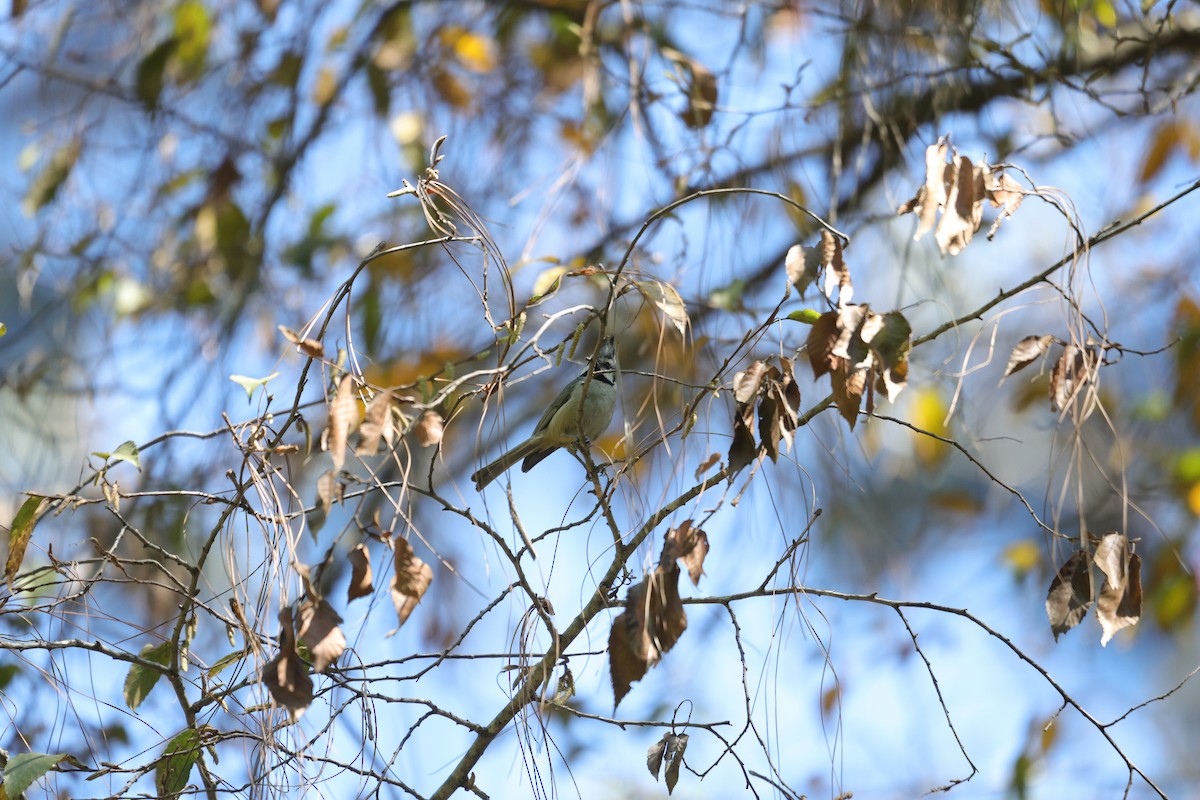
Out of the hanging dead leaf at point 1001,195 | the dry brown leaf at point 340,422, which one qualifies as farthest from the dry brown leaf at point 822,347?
the dry brown leaf at point 340,422

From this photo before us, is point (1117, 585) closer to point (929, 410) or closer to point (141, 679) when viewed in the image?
point (141, 679)

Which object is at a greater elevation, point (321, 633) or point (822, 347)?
point (822, 347)

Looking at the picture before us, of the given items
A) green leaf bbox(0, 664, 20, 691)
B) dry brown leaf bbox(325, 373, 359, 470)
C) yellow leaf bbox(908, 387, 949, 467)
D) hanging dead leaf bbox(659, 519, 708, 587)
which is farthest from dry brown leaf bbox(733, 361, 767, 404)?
yellow leaf bbox(908, 387, 949, 467)

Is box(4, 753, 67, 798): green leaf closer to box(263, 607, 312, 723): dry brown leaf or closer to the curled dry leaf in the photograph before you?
box(263, 607, 312, 723): dry brown leaf

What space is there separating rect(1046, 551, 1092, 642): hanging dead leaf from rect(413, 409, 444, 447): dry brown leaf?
1.06m

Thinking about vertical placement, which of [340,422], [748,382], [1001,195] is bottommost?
[340,422]

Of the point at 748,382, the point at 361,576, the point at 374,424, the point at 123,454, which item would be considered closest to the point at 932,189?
the point at 748,382

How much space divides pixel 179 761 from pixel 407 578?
667mm

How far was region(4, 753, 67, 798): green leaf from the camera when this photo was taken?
176 centimetres

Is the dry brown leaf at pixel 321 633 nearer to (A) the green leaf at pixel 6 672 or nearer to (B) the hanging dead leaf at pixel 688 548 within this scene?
(B) the hanging dead leaf at pixel 688 548

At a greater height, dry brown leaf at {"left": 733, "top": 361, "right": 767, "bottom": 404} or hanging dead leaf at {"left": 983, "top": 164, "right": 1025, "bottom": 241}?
hanging dead leaf at {"left": 983, "top": 164, "right": 1025, "bottom": 241}

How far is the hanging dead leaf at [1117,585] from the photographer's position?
178cm

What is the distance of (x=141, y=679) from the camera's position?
2082mm

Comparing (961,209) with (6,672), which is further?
(6,672)
